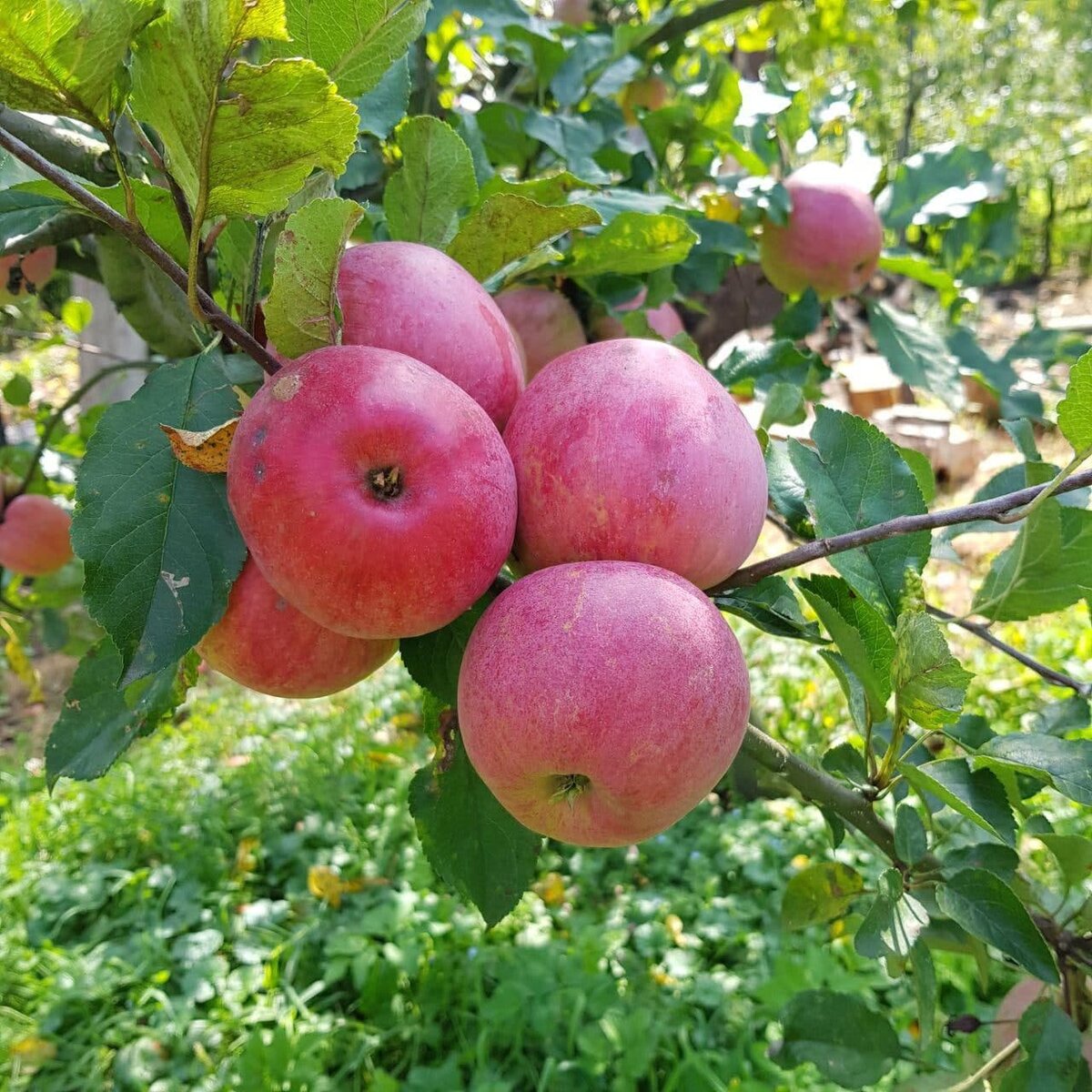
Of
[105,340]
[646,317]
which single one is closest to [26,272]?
[646,317]

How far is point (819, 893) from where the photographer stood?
0.97 m

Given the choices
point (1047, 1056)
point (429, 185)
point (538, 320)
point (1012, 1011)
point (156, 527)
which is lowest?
point (1012, 1011)

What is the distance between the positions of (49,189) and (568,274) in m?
0.49

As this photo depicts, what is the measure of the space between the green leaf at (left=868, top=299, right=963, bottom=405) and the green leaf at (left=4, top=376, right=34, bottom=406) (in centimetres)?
162

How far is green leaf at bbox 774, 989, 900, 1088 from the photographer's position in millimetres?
1038

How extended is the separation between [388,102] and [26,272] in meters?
0.72

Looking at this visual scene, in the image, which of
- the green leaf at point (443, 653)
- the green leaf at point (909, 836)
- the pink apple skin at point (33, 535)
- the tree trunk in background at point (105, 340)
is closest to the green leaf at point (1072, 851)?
the green leaf at point (909, 836)

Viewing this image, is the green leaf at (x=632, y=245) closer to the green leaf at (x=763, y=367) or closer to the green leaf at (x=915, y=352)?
the green leaf at (x=763, y=367)

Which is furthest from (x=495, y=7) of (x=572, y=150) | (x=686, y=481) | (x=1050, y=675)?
(x=1050, y=675)

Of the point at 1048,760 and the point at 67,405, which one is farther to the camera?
the point at 67,405

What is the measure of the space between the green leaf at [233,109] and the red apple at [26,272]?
2.41 feet

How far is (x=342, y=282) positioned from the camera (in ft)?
2.24

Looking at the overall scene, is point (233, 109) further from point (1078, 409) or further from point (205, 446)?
point (1078, 409)

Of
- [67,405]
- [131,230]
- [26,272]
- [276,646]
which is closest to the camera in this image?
[131,230]
